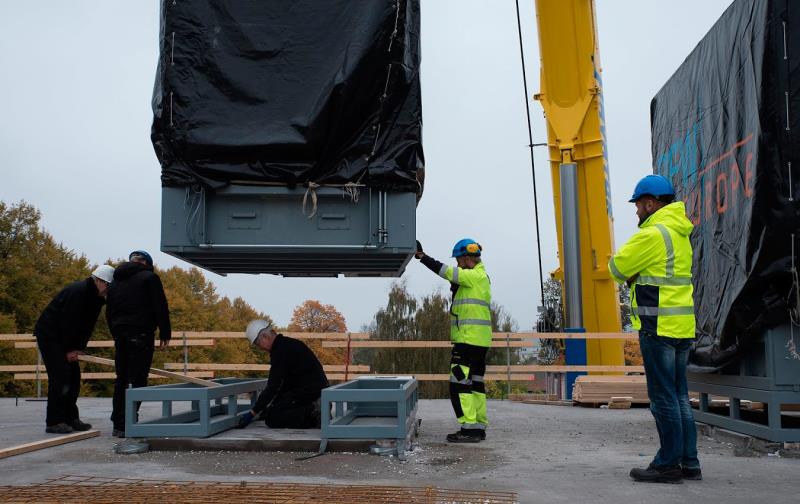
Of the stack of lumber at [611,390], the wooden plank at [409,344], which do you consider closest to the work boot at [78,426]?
the wooden plank at [409,344]

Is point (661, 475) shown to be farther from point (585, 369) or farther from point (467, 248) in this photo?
point (585, 369)

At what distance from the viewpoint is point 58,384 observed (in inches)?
295

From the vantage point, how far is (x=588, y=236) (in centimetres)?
1335

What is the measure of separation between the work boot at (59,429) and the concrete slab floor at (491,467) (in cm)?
13

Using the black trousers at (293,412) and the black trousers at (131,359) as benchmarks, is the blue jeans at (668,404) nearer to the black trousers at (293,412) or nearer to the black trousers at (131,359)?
the black trousers at (293,412)

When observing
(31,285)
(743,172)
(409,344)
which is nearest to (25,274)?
(31,285)

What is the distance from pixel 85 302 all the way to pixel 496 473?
470 cm

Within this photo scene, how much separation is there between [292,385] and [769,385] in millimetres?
4166

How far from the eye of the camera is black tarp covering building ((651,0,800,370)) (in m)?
5.92

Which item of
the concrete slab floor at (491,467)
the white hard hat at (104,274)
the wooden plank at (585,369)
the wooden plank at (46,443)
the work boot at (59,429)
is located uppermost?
the white hard hat at (104,274)

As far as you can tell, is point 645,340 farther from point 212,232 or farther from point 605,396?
point 605,396

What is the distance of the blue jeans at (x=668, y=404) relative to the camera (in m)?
5.14

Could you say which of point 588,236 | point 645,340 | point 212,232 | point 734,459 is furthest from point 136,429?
point 588,236

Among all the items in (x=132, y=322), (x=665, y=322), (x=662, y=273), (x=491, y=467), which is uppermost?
(x=662, y=273)
